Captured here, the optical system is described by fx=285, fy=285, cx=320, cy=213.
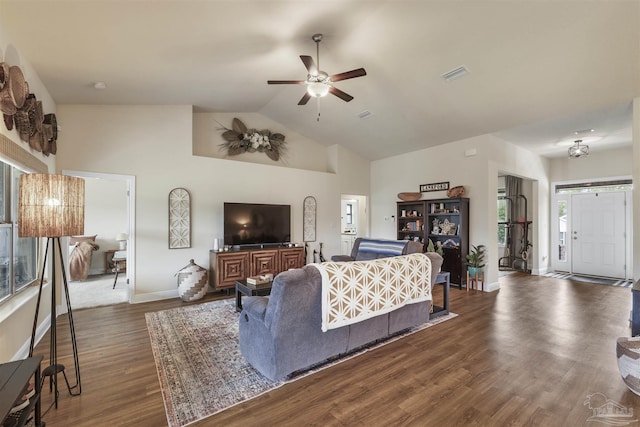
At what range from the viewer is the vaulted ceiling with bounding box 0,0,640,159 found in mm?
2674

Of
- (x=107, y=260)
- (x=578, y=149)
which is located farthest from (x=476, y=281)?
(x=107, y=260)

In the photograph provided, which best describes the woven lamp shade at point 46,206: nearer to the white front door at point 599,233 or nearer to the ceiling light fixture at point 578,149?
the ceiling light fixture at point 578,149

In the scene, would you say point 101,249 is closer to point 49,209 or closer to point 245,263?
point 245,263

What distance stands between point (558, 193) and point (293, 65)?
7.40 m

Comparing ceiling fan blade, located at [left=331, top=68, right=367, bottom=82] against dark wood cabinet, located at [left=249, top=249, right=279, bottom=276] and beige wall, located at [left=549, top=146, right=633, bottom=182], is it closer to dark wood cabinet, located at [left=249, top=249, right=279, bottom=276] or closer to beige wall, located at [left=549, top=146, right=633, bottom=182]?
dark wood cabinet, located at [left=249, top=249, right=279, bottom=276]

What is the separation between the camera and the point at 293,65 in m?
3.90

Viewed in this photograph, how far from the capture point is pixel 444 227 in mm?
6105

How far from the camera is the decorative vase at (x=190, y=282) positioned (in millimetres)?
4555

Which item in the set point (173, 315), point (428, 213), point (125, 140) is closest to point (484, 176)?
point (428, 213)

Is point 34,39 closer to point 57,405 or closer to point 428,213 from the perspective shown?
point 57,405

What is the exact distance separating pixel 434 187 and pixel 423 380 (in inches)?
184

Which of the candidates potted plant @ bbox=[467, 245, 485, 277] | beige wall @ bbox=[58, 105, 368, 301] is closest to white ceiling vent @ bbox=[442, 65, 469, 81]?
potted plant @ bbox=[467, 245, 485, 277]

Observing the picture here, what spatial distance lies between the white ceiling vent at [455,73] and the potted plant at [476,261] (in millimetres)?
3166

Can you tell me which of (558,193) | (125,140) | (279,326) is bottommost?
(279,326)
